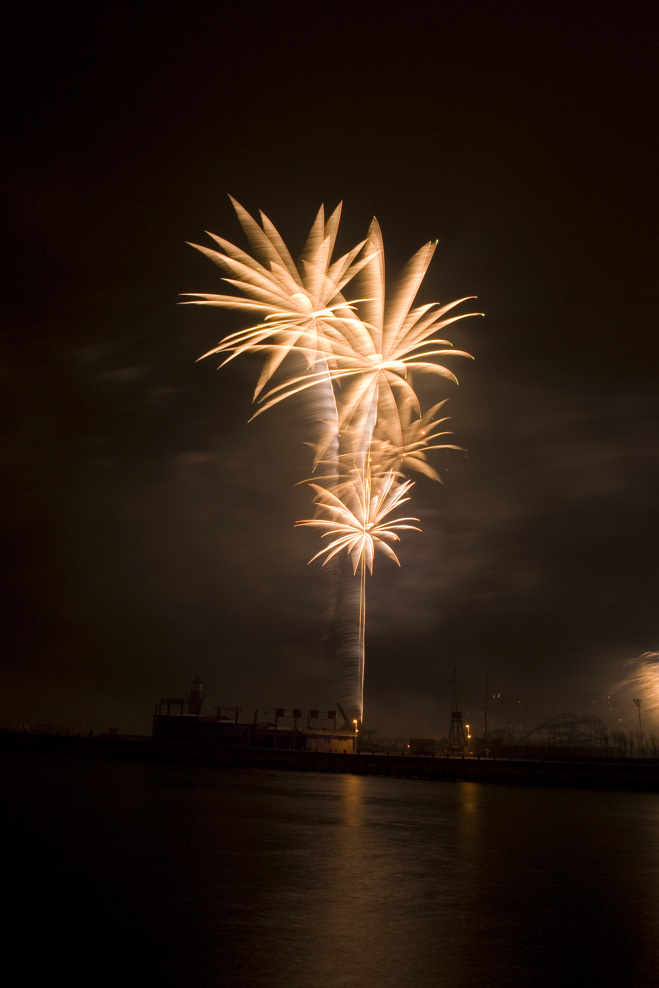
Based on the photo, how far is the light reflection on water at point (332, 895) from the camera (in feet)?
36.5

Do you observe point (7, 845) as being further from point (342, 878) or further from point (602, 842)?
point (602, 842)

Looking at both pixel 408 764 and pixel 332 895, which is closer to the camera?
pixel 332 895

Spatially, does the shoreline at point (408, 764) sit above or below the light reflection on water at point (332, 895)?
above

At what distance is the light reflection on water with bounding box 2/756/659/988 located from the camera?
11133 millimetres

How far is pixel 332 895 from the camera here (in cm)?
1616

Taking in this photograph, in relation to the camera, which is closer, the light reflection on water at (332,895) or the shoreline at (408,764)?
the light reflection on water at (332,895)

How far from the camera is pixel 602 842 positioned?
26.5 metres

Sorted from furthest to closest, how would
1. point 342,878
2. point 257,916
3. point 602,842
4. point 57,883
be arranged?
point 602,842 → point 342,878 → point 57,883 → point 257,916

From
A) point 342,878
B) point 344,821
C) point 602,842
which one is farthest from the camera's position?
point 344,821

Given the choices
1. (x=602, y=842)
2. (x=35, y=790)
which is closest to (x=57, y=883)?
(x=602, y=842)

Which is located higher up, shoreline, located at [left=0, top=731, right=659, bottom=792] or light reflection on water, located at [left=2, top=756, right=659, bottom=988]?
shoreline, located at [left=0, top=731, right=659, bottom=792]

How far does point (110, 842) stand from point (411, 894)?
1064 centimetres

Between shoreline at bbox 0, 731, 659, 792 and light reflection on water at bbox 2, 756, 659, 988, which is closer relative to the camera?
light reflection on water at bbox 2, 756, 659, 988

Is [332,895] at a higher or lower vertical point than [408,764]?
lower
